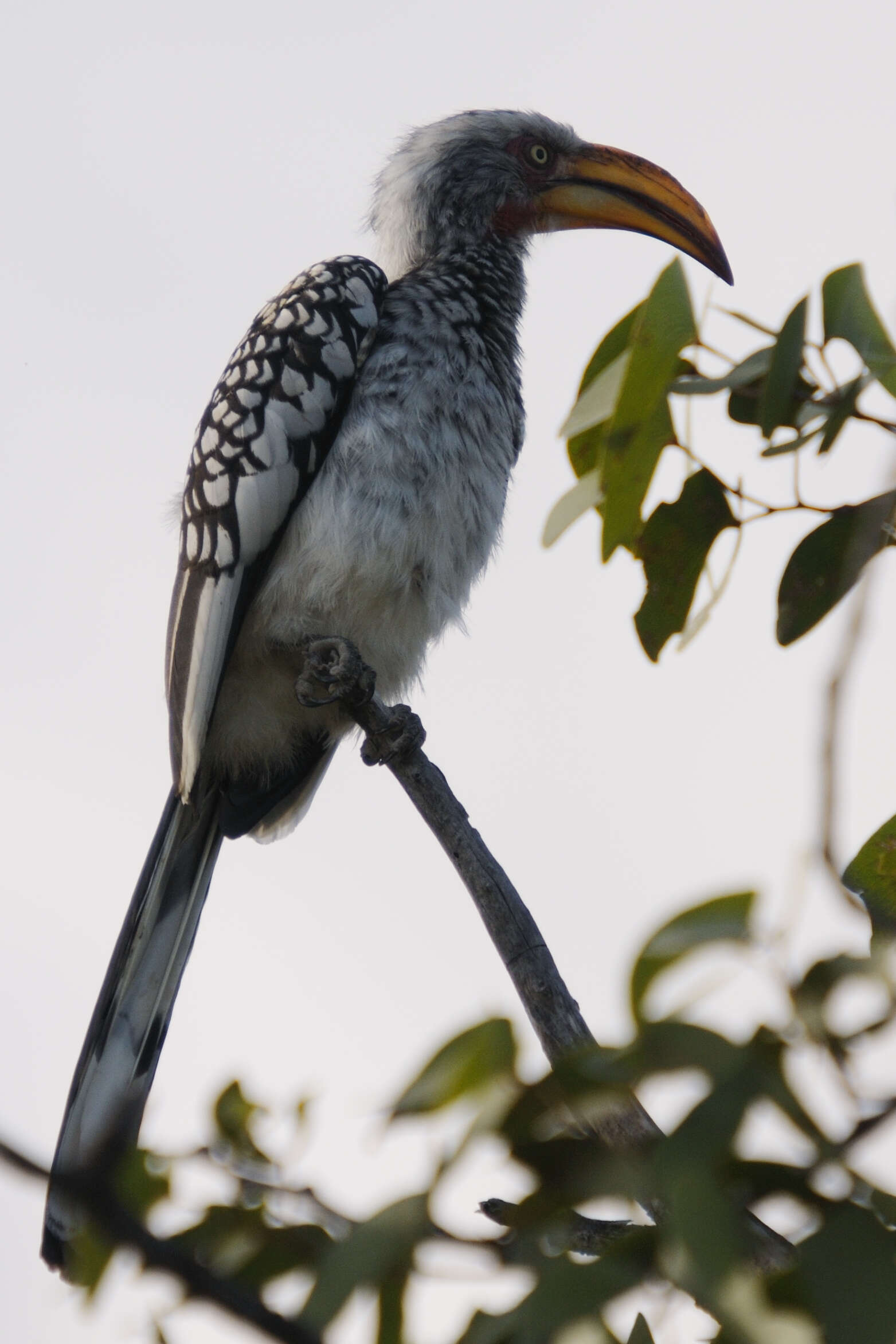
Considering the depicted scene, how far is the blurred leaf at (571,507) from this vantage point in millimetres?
1348

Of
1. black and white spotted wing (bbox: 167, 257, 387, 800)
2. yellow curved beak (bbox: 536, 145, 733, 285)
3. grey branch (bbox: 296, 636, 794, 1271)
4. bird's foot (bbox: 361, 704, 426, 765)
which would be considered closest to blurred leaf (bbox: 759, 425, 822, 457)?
grey branch (bbox: 296, 636, 794, 1271)

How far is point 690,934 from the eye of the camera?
687mm

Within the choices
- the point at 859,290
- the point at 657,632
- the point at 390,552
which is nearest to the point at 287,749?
the point at 390,552

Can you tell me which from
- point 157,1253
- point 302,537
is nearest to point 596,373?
point 157,1253

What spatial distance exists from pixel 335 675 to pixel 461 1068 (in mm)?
1891

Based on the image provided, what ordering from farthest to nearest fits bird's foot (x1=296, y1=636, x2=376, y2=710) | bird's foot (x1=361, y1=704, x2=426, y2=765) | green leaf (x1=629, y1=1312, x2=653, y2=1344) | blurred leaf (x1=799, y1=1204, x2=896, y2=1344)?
bird's foot (x1=296, y1=636, x2=376, y2=710)
bird's foot (x1=361, y1=704, x2=426, y2=765)
green leaf (x1=629, y1=1312, x2=653, y2=1344)
blurred leaf (x1=799, y1=1204, x2=896, y2=1344)

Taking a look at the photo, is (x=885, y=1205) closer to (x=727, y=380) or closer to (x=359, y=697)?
(x=727, y=380)

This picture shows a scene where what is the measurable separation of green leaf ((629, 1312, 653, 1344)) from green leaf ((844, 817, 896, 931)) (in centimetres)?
48

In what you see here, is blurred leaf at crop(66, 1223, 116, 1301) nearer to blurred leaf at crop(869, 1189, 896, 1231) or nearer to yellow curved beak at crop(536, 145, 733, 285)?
blurred leaf at crop(869, 1189, 896, 1231)

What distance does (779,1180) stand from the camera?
2.40 feet

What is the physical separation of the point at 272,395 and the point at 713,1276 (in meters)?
2.50

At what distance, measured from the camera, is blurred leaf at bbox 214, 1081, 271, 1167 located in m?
0.96

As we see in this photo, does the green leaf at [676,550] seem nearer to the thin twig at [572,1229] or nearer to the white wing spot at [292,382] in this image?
the thin twig at [572,1229]

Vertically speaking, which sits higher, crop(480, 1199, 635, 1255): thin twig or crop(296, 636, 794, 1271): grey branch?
crop(296, 636, 794, 1271): grey branch
